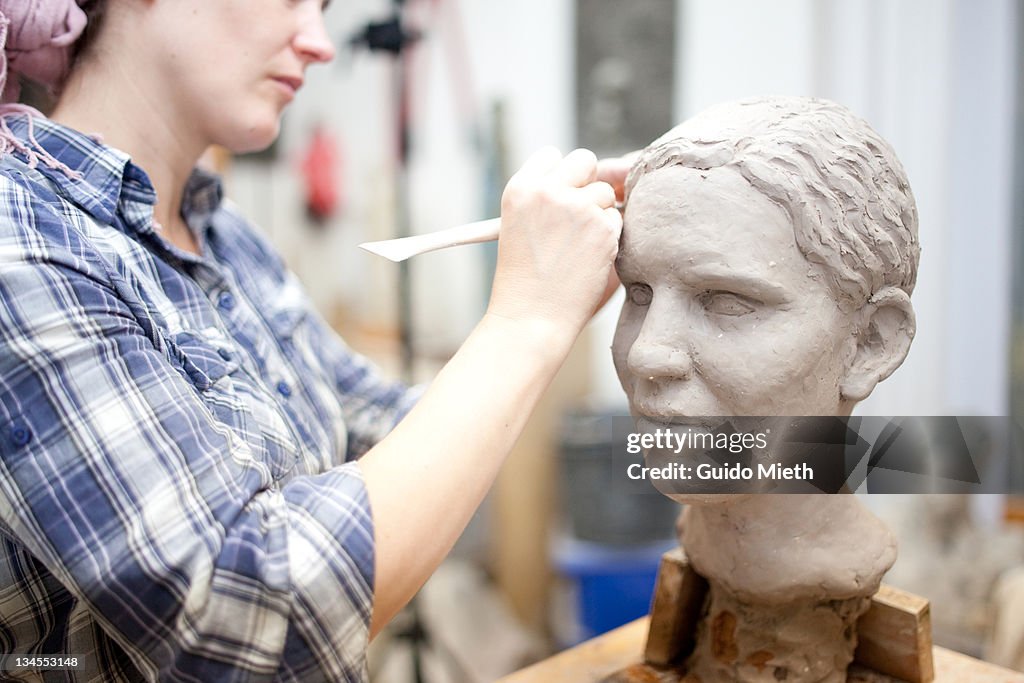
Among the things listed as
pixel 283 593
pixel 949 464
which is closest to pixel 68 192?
pixel 283 593

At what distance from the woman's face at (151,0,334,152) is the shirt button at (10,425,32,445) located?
51 centimetres

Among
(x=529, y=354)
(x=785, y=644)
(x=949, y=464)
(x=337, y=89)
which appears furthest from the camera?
(x=337, y=89)

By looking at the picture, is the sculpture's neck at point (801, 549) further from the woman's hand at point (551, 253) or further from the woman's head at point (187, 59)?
the woman's head at point (187, 59)

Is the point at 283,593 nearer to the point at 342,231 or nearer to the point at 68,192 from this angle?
the point at 68,192

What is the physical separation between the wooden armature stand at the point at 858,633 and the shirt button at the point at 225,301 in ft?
2.39

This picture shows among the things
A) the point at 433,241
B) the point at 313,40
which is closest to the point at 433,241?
the point at 433,241

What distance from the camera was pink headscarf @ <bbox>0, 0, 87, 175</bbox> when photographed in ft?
3.24

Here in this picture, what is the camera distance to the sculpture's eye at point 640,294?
3.54 ft

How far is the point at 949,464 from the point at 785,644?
61 cm

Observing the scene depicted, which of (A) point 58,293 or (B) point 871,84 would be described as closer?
(A) point 58,293

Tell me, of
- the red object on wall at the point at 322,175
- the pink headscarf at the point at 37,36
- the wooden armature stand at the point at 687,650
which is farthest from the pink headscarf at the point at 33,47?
the red object on wall at the point at 322,175

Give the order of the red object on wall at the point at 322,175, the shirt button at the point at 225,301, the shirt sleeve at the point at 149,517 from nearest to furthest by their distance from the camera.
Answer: the shirt sleeve at the point at 149,517, the shirt button at the point at 225,301, the red object on wall at the point at 322,175

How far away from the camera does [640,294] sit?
109cm

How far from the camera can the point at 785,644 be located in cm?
113
